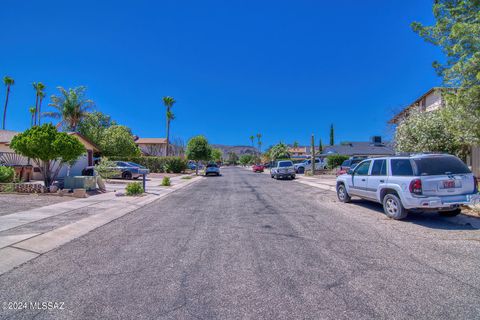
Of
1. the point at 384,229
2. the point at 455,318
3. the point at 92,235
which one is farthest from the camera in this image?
the point at 384,229

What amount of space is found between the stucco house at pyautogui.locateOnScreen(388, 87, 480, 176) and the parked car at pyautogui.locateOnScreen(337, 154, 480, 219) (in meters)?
8.39

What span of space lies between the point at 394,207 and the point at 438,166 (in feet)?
5.20

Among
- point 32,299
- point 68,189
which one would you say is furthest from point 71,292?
point 68,189

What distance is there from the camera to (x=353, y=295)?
133 inches

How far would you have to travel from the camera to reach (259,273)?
4.07m

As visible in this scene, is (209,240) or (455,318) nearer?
(455,318)

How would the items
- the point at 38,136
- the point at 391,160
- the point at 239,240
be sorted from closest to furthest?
the point at 239,240 → the point at 391,160 → the point at 38,136

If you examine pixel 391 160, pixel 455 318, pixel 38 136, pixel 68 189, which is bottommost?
pixel 455 318

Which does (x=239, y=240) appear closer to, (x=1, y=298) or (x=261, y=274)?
(x=261, y=274)

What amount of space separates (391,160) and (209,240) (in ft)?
19.6

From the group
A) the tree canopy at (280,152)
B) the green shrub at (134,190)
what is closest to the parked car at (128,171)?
the green shrub at (134,190)

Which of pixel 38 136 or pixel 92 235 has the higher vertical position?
pixel 38 136

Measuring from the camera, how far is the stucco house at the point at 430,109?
711 inches

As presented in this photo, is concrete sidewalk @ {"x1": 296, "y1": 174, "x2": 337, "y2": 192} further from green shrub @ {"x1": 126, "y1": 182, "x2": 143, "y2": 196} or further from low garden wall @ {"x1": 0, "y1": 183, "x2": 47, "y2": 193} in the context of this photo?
low garden wall @ {"x1": 0, "y1": 183, "x2": 47, "y2": 193}
